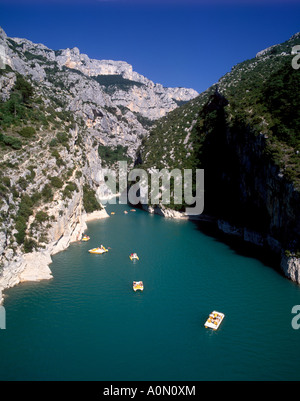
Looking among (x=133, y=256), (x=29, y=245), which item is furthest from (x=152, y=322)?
(x=29, y=245)

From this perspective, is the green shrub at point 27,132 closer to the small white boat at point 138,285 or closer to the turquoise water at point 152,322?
the turquoise water at point 152,322

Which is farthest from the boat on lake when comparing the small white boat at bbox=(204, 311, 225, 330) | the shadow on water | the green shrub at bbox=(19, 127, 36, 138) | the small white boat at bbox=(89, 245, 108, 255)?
the green shrub at bbox=(19, 127, 36, 138)

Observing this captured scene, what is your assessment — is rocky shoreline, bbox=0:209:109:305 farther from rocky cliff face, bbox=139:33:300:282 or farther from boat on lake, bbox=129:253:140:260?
rocky cliff face, bbox=139:33:300:282

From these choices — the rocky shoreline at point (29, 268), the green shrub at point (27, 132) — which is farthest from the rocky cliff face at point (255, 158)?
the green shrub at point (27, 132)

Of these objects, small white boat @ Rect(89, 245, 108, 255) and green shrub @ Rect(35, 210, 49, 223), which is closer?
green shrub @ Rect(35, 210, 49, 223)

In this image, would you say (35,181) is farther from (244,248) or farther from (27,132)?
(244,248)

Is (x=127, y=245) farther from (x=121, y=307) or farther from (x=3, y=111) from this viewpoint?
(x=3, y=111)
